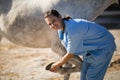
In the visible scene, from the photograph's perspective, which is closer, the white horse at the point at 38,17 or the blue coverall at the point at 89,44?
the blue coverall at the point at 89,44

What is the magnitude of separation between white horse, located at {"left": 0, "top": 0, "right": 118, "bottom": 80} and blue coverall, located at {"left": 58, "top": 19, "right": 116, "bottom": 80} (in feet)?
1.87

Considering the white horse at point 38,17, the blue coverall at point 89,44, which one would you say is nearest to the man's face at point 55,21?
the blue coverall at point 89,44

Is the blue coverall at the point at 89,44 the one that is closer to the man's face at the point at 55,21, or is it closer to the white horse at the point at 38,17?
the man's face at the point at 55,21

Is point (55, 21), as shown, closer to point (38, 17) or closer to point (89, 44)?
point (89, 44)

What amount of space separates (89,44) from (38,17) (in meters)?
1.22

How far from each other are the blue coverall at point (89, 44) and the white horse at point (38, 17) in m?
0.57

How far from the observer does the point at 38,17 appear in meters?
4.66

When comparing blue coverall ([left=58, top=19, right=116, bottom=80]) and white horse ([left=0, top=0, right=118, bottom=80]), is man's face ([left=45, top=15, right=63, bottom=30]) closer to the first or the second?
blue coverall ([left=58, top=19, right=116, bottom=80])

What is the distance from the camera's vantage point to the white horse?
446 centimetres

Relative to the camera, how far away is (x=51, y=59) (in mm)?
7223

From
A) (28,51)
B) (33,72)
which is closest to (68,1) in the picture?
(33,72)

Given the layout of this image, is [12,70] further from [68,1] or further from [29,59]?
[68,1]

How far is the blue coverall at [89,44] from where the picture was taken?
3.48m

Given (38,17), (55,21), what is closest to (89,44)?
(55,21)
